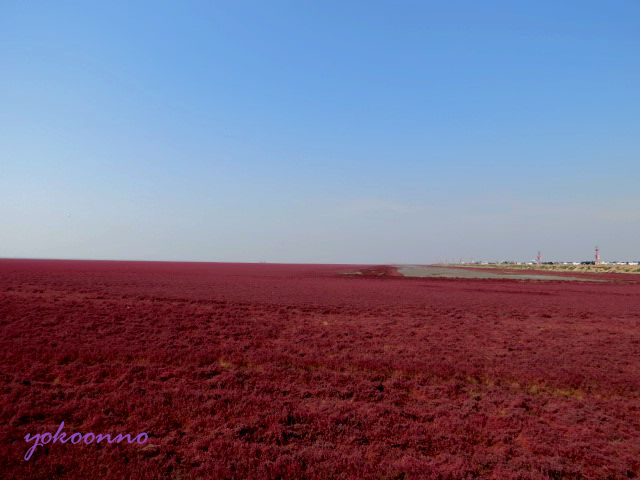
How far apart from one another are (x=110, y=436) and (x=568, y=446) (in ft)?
27.4

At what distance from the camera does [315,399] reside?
355 inches

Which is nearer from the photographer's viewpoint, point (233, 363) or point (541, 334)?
point (233, 363)

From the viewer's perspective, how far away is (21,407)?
7.78 m

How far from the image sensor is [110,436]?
6.86m

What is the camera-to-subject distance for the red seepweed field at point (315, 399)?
6.25 meters

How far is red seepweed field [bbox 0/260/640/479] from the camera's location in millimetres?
6250

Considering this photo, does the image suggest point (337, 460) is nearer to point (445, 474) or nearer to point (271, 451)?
point (271, 451)

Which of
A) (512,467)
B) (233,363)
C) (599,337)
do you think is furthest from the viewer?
(599,337)

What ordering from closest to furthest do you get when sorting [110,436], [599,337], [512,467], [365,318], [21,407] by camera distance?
[512,467] < [110,436] < [21,407] < [599,337] < [365,318]

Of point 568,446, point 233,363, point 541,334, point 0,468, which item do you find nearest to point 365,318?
point 541,334

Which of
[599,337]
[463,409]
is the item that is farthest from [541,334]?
[463,409]
